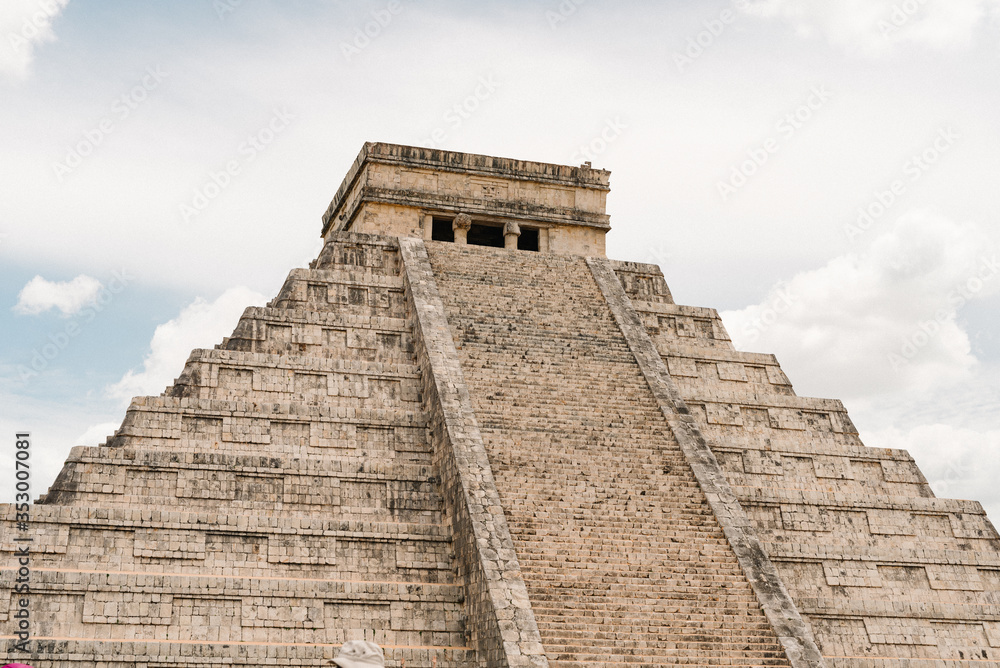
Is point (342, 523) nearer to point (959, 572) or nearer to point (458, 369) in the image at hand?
point (458, 369)

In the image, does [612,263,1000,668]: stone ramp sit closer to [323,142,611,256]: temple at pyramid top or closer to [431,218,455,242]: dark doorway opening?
[323,142,611,256]: temple at pyramid top

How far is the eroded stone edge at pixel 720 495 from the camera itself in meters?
12.3

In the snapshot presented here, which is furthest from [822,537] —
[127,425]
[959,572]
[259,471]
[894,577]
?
[127,425]

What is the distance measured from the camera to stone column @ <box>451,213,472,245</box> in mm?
19719

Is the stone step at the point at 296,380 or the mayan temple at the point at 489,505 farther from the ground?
the stone step at the point at 296,380

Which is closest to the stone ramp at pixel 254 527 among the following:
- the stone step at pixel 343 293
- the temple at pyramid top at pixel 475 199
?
the stone step at pixel 343 293

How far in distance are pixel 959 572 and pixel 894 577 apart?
3.57 feet

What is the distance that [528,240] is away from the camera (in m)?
20.6

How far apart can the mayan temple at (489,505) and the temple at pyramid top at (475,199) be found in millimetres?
1025

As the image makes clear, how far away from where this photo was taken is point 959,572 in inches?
615

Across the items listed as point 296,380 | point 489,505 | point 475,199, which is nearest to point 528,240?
point 475,199

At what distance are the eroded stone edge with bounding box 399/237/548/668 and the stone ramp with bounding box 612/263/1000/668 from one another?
3.76 meters

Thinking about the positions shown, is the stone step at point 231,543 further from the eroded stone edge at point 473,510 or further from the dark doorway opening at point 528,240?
the dark doorway opening at point 528,240

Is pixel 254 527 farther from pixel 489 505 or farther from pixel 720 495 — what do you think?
pixel 720 495
